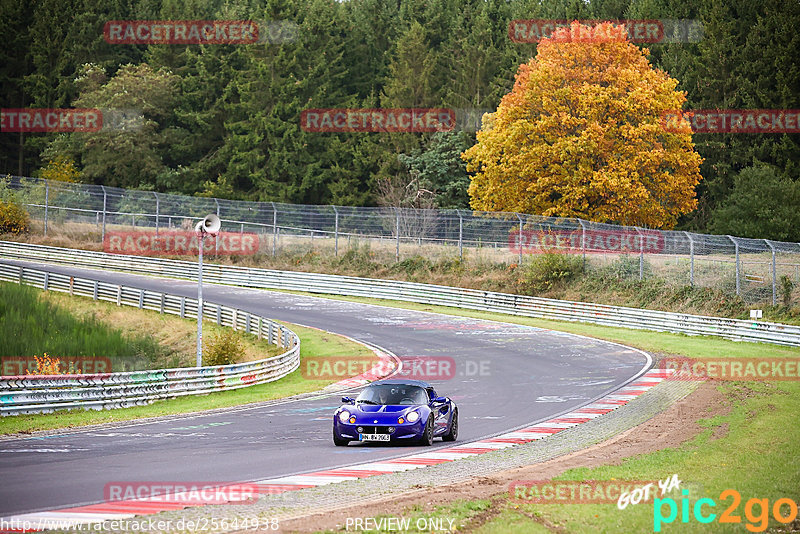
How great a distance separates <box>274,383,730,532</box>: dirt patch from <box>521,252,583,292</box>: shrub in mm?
24388

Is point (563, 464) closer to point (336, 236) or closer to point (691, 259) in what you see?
point (691, 259)

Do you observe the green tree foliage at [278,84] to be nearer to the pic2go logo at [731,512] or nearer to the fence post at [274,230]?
the fence post at [274,230]

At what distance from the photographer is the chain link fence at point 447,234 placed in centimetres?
4200

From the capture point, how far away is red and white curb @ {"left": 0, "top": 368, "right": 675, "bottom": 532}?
1039 cm

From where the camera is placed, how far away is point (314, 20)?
8506 centimetres

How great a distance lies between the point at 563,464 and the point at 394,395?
4150 mm

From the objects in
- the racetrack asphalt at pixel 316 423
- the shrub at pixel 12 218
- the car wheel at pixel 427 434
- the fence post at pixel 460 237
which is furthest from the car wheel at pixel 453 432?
the shrub at pixel 12 218

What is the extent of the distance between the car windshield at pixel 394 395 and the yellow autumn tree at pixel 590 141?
111 feet

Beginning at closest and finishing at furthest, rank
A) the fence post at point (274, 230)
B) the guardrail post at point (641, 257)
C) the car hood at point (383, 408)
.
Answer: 1. the car hood at point (383, 408)
2. the guardrail post at point (641, 257)
3. the fence post at point (274, 230)

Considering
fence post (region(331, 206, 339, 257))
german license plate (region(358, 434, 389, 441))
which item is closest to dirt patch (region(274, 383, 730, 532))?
german license plate (region(358, 434, 389, 441))

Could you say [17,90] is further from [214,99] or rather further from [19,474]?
[19,474]

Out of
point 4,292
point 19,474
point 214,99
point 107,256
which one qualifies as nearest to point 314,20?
point 214,99

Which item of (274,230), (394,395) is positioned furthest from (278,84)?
(394,395)

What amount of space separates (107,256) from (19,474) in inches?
1835
